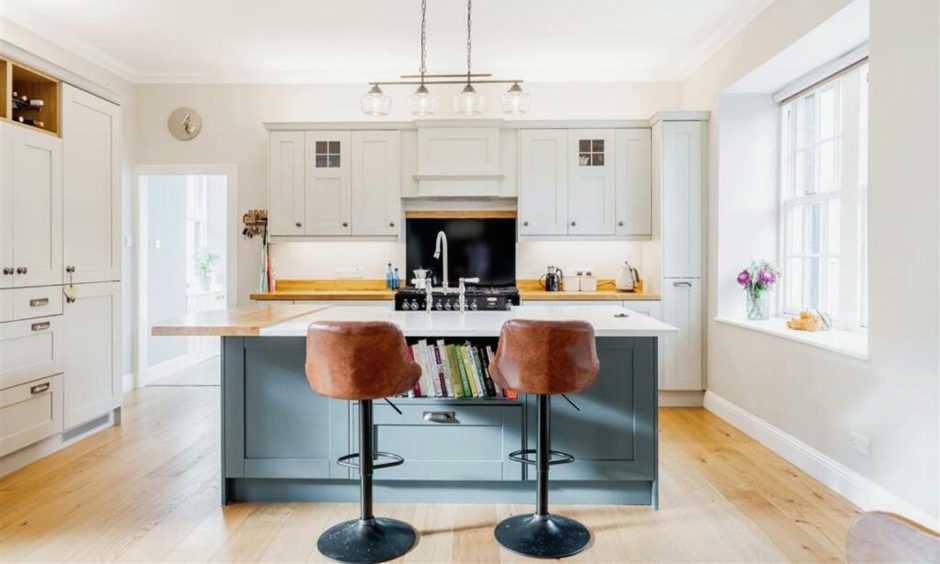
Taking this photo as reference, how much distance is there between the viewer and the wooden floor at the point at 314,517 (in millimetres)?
2201

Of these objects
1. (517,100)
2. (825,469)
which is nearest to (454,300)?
(517,100)

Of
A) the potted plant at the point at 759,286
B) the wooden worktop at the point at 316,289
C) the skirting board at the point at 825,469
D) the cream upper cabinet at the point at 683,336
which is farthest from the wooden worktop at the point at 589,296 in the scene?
the wooden worktop at the point at 316,289

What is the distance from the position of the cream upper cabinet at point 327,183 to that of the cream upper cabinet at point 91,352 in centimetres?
158

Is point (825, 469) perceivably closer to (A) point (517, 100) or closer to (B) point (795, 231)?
(B) point (795, 231)

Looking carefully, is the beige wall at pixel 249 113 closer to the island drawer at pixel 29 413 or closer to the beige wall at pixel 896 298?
the island drawer at pixel 29 413

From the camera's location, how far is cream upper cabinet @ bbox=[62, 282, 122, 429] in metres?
3.40

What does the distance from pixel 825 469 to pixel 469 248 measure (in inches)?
123

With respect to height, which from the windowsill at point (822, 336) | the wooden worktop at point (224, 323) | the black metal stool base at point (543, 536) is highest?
the wooden worktop at point (224, 323)

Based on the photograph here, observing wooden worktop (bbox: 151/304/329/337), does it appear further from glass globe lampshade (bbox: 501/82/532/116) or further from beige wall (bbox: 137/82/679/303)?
beige wall (bbox: 137/82/679/303)

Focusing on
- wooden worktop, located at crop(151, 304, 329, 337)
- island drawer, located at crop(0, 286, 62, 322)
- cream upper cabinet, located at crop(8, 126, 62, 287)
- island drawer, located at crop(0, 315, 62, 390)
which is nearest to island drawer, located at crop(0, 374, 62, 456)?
island drawer, located at crop(0, 315, 62, 390)

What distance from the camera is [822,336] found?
312cm

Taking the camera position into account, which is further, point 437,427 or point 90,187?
point 90,187

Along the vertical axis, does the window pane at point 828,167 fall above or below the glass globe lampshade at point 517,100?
below

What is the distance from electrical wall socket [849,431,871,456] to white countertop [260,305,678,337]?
108 centimetres
